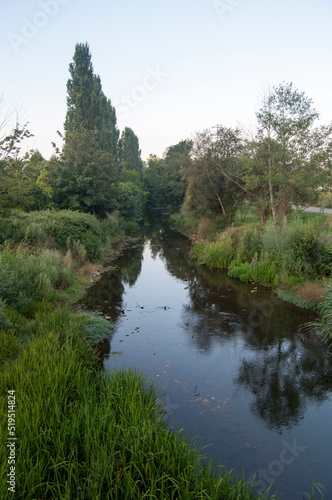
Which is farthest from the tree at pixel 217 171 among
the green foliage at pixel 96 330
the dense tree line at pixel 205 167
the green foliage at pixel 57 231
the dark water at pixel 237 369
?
the green foliage at pixel 96 330

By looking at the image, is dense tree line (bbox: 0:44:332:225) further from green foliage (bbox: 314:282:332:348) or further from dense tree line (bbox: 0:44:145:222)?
green foliage (bbox: 314:282:332:348)

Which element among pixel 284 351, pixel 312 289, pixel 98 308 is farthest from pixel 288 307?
pixel 98 308

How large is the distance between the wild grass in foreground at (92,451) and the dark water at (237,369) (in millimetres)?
1064

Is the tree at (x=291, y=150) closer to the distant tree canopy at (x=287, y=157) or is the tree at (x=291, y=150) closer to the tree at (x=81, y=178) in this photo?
the distant tree canopy at (x=287, y=157)

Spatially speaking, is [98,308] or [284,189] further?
[284,189]

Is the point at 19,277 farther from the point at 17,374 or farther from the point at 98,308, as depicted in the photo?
the point at 17,374

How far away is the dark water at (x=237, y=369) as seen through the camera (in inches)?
212

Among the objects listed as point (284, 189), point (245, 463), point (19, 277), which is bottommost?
point (245, 463)

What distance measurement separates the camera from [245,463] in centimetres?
517

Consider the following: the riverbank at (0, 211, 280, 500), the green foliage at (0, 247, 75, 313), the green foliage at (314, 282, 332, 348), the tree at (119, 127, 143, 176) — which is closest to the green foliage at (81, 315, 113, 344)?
the riverbank at (0, 211, 280, 500)

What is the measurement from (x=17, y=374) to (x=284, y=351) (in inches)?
268

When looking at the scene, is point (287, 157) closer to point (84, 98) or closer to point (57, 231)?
point (57, 231)

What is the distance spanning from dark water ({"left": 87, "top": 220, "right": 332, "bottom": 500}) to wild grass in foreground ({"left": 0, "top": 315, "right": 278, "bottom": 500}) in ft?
3.49

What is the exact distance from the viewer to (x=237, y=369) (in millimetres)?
8133
